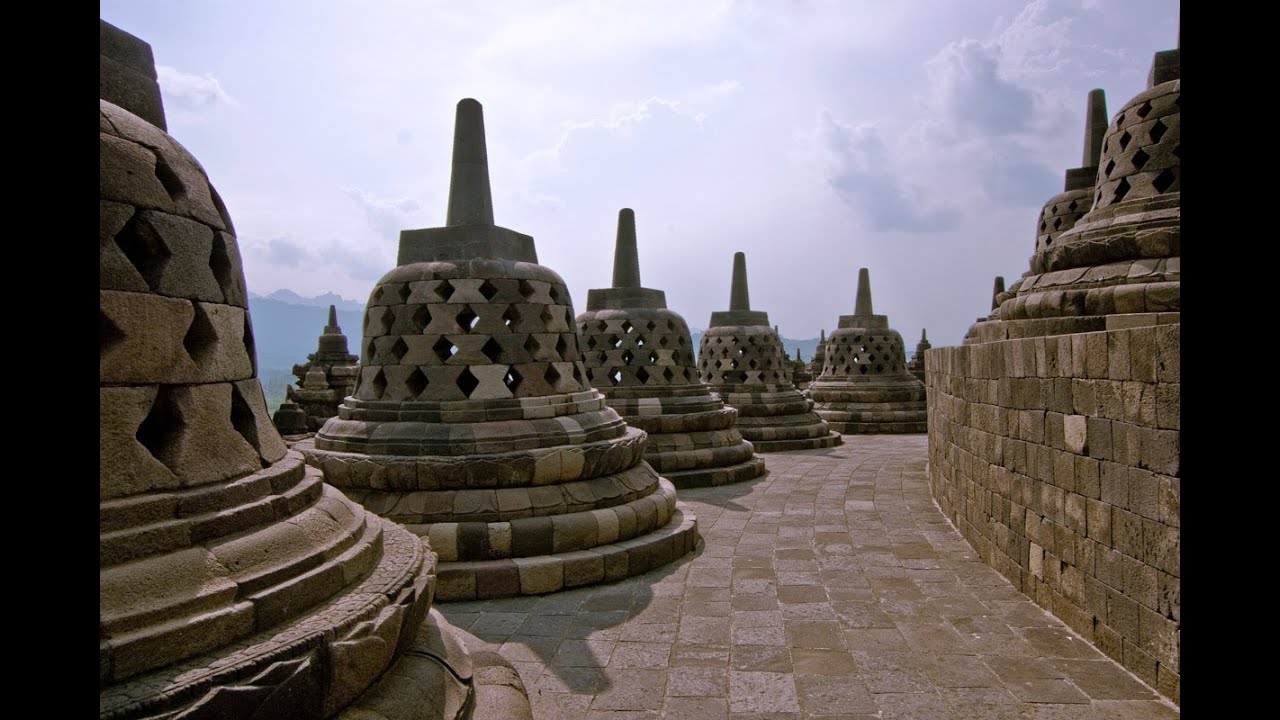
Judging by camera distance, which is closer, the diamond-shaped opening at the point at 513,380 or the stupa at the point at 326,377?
the diamond-shaped opening at the point at 513,380

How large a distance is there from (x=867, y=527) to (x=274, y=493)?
19.8ft

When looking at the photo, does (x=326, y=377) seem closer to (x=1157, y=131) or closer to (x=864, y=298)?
(x=864, y=298)

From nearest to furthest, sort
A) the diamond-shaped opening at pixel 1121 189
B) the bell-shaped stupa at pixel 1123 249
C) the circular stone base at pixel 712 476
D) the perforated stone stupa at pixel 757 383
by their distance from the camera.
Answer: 1. the bell-shaped stupa at pixel 1123 249
2. the diamond-shaped opening at pixel 1121 189
3. the circular stone base at pixel 712 476
4. the perforated stone stupa at pixel 757 383

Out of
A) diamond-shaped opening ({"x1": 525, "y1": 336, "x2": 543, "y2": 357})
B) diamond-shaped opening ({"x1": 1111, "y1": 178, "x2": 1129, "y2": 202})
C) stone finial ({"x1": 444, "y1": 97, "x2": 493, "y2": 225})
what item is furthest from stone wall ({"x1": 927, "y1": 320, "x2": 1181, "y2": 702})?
stone finial ({"x1": 444, "y1": 97, "x2": 493, "y2": 225})

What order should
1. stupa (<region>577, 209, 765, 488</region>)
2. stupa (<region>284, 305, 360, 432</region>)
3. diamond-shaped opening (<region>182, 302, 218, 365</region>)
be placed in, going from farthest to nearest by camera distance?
stupa (<region>284, 305, 360, 432</region>) → stupa (<region>577, 209, 765, 488</region>) → diamond-shaped opening (<region>182, 302, 218, 365</region>)

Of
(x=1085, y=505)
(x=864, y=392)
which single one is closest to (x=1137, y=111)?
(x=1085, y=505)

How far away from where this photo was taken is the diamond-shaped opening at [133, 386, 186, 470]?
241 centimetres

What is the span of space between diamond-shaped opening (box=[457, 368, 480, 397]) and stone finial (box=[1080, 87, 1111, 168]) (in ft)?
30.3

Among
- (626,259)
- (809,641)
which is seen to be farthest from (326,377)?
(809,641)

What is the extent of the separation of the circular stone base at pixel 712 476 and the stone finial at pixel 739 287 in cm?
548

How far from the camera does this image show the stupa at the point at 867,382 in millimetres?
16984

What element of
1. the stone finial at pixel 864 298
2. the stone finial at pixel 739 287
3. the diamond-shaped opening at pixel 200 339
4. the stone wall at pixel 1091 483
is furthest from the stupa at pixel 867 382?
the diamond-shaped opening at pixel 200 339

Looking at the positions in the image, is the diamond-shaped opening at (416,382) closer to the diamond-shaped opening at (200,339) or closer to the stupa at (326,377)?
the diamond-shaped opening at (200,339)

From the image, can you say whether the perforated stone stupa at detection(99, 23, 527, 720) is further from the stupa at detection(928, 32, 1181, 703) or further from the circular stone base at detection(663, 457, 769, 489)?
the circular stone base at detection(663, 457, 769, 489)
